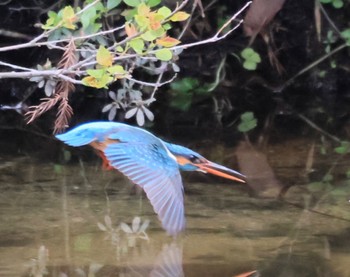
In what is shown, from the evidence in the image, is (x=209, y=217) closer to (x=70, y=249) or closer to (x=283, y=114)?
(x=70, y=249)

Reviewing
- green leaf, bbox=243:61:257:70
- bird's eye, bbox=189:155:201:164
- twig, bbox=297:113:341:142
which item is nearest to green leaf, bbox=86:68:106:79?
bird's eye, bbox=189:155:201:164

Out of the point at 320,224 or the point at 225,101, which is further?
the point at 225,101

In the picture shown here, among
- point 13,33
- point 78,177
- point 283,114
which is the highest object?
point 13,33

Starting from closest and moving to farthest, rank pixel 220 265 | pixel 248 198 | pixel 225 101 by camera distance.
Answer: pixel 220 265 → pixel 248 198 → pixel 225 101

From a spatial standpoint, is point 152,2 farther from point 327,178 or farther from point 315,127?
point 315,127

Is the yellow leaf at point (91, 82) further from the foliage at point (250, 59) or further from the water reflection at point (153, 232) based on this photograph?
the foliage at point (250, 59)

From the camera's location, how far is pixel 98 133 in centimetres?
296

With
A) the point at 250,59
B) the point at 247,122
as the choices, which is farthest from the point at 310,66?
the point at 247,122

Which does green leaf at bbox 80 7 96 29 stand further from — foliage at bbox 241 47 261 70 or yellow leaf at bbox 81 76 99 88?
foliage at bbox 241 47 261 70

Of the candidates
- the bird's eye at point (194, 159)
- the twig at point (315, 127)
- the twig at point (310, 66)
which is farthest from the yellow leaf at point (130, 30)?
the twig at point (310, 66)

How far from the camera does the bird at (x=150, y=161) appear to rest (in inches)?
108

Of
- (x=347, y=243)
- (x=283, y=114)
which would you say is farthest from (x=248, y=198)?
(x=283, y=114)

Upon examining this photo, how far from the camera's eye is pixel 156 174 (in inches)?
111

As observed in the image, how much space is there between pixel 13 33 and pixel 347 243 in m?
3.20
